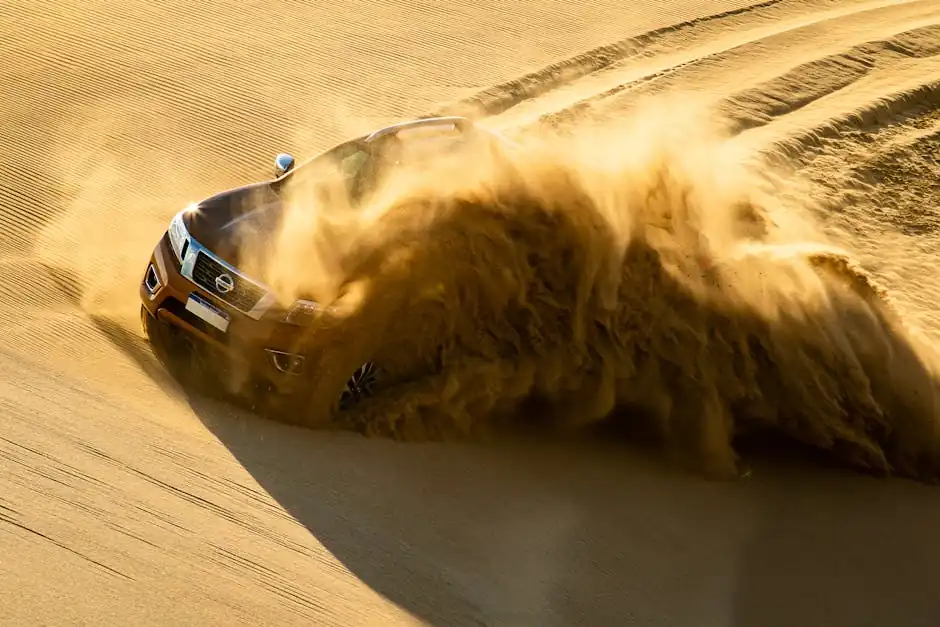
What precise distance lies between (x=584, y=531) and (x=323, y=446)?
5.57 ft

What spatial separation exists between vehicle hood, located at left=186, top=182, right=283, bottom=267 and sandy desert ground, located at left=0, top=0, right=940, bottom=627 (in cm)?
95

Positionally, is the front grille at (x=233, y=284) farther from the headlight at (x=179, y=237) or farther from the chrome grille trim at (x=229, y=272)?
the headlight at (x=179, y=237)

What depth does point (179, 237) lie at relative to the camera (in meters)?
6.70

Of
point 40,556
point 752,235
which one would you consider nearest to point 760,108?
point 752,235

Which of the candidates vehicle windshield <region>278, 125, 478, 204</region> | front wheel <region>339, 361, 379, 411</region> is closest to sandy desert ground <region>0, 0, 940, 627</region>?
front wheel <region>339, 361, 379, 411</region>

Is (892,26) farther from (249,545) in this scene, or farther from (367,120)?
(249,545)

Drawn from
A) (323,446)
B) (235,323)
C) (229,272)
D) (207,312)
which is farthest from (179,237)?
(323,446)

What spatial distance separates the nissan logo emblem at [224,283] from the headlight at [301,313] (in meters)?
0.41

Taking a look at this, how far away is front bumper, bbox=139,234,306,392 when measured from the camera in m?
6.32

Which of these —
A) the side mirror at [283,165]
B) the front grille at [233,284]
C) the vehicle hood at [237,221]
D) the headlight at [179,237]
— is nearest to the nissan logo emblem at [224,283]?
the front grille at [233,284]

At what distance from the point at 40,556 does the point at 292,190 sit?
3.16 m

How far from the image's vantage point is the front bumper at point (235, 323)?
20.7ft

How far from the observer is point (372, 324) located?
648cm

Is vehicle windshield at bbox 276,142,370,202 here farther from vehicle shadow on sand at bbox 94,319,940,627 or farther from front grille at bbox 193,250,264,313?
vehicle shadow on sand at bbox 94,319,940,627
